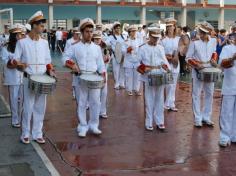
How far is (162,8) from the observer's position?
4206 centimetres

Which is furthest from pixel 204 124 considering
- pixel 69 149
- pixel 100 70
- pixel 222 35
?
pixel 222 35

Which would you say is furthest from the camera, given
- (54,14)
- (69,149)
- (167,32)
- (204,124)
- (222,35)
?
(54,14)

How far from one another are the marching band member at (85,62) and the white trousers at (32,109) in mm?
790

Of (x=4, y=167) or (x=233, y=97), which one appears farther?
(x=233, y=97)

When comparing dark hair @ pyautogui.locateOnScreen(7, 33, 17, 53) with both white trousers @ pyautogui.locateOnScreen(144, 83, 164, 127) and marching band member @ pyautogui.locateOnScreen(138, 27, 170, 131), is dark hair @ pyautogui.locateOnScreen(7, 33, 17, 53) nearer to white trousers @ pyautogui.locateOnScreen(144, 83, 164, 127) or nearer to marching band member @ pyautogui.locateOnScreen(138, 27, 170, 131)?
marching band member @ pyautogui.locateOnScreen(138, 27, 170, 131)

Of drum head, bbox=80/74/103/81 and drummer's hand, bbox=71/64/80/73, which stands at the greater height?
drummer's hand, bbox=71/64/80/73

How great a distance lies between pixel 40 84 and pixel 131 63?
632cm

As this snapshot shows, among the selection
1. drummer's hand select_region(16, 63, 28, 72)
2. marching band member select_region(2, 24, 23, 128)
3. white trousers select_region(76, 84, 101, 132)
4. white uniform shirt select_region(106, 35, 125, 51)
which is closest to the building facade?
white uniform shirt select_region(106, 35, 125, 51)

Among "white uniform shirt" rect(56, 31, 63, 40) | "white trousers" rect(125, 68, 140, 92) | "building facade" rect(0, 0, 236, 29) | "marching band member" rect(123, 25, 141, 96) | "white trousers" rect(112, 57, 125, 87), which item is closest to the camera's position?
"marching band member" rect(123, 25, 141, 96)

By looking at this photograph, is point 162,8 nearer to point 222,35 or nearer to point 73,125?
point 222,35

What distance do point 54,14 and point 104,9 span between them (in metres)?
4.56

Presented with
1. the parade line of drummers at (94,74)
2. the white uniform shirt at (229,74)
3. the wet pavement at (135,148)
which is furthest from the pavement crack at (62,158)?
the white uniform shirt at (229,74)

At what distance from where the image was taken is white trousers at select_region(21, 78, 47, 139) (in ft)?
23.9

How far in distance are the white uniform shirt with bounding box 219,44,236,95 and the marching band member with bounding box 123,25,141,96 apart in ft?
18.1
